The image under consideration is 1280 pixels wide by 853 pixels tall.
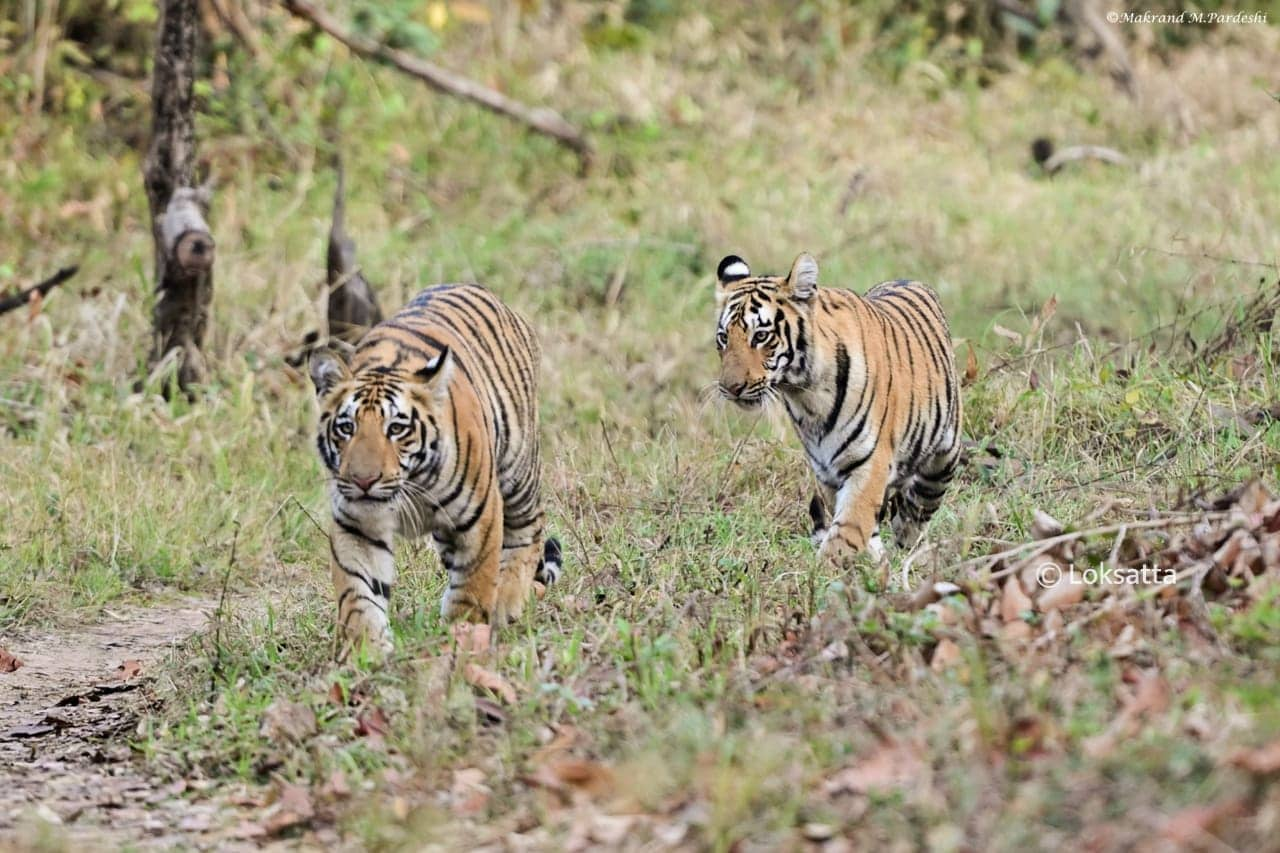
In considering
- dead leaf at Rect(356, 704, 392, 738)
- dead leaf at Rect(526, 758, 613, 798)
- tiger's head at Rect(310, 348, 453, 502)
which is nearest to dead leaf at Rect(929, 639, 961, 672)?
dead leaf at Rect(526, 758, 613, 798)

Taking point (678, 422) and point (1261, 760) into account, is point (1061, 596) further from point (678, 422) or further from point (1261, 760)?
point (678, 422)

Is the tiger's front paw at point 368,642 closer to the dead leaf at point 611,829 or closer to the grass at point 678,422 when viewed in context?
the grass at point 678,422

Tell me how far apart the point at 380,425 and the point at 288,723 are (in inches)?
33.2

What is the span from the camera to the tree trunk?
8.43 metres

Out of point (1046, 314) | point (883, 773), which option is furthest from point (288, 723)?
point (1046, 314)

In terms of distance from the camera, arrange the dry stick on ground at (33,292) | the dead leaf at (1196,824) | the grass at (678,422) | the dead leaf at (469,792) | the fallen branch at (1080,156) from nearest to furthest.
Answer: the dead leaf at (1196,824), the grass at (678,422), the dead leaf at (469,792), the dry stick on ground at (33,292), the fallen branch at (1080,156)

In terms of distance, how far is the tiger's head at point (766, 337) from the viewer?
19.0 feet

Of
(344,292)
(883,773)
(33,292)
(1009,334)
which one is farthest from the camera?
(344,292)

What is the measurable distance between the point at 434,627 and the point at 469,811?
1.48 meters

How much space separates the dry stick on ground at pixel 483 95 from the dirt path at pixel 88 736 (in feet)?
16.9

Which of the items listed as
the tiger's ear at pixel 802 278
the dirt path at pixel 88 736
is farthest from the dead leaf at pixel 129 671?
the tiger's ear at pixel 802 278

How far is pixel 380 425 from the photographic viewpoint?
482 cm

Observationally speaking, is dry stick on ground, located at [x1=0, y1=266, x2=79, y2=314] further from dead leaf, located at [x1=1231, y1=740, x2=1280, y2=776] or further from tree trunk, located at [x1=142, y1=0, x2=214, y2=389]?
dead leaf, located at [x1=1231, y1=740, x2=1280, y2=776]

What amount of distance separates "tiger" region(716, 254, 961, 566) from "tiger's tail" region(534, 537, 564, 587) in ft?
2.42
